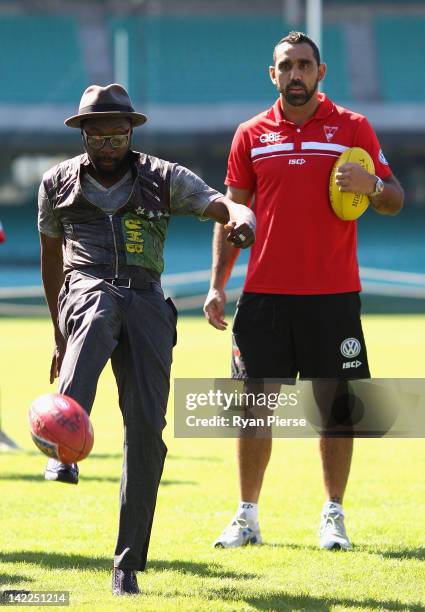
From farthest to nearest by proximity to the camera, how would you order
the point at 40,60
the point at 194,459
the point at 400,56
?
the point at 400,56
the point at 40,60
the point at 194,459

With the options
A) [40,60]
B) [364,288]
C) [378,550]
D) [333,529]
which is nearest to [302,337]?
[333,529]

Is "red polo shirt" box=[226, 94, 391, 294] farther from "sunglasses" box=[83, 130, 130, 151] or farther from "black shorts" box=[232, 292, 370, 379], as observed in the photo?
"sunglasses" box=[83, 130, 130, 151]

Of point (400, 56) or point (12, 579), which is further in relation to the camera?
point (400, 56)

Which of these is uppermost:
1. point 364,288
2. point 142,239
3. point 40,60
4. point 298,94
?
point 40,60

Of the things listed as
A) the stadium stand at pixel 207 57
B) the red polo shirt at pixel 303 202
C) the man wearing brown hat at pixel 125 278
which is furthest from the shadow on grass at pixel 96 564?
the stadium stand at pixel 207 57

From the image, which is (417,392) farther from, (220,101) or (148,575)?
(220,101)

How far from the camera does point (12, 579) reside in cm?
553

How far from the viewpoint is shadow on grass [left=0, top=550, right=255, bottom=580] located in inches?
225

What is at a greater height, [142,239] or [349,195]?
[349,195]

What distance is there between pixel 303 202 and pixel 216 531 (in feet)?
6.35

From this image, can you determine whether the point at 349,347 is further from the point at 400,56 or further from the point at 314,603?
the point at 400,56

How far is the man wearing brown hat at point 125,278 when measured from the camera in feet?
16.5

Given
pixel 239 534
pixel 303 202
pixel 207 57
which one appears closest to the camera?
pixel 303 202

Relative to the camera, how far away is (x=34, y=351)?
59.3 ft
